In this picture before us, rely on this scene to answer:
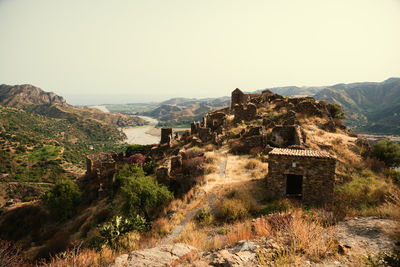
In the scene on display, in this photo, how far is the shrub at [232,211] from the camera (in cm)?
933

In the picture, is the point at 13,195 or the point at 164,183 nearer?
the point at 164,183

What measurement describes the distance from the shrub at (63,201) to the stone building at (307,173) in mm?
29661

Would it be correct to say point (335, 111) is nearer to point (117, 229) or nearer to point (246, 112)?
point (246, 112)

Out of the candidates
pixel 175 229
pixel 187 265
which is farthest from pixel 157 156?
pixel 187 265

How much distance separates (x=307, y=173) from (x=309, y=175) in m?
0.15

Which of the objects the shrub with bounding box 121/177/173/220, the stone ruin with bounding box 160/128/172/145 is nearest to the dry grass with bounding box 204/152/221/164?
the shrub with bounding box 121/177/173/220

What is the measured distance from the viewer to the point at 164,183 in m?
15.1

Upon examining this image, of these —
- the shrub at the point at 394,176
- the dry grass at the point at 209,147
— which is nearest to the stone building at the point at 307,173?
the shrub at the point at 394,176

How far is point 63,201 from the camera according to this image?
2677 cm

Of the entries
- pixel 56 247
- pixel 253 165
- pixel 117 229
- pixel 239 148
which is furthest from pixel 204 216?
pixel 56 247

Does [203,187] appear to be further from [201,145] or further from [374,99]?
[374,99]

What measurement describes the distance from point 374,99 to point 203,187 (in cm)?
27003

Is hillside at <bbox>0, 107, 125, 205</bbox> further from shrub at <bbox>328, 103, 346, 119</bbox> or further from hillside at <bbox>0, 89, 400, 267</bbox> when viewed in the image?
shrub at <bbox>328, 103, 346, 119</bbox>

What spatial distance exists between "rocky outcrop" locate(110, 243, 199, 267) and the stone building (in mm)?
6679
